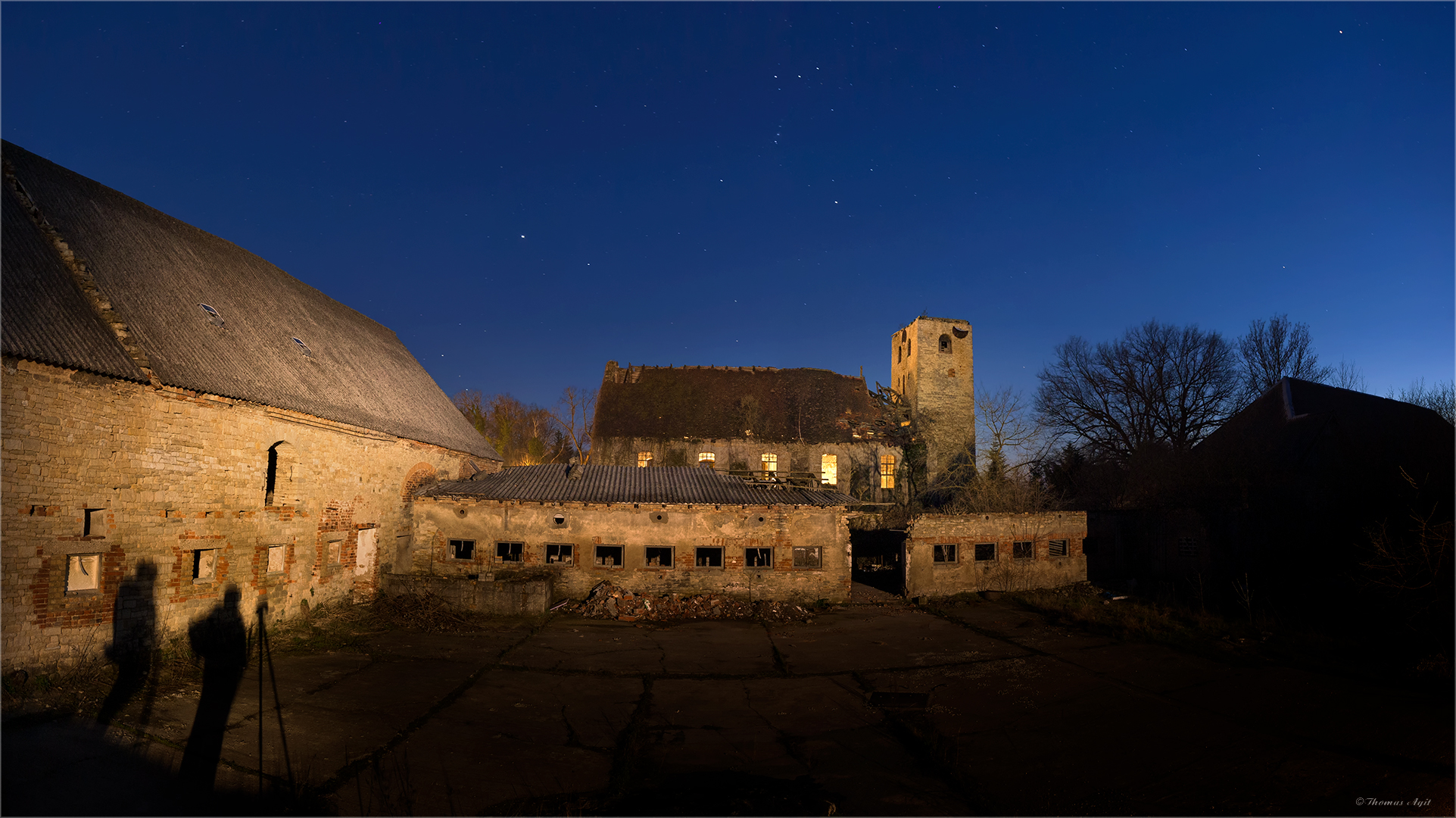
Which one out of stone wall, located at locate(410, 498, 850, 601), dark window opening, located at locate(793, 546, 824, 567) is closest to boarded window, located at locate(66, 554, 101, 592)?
stone wall, located at locate(410, 498, 850, 601)

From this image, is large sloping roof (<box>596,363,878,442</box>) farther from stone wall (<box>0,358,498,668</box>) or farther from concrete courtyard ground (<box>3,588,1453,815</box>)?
concrete courtyard ground (<box>3,588,1453,815</box>)

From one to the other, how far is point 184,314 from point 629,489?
1211cm

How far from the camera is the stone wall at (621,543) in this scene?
19359 millimetres

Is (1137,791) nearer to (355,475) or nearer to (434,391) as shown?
(355,475)

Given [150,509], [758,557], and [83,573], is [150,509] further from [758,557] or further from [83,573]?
[758,557]

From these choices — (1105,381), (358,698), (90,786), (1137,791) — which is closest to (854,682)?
(1137,791)

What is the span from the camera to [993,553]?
21906mm

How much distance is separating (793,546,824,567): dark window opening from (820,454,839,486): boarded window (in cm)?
1557

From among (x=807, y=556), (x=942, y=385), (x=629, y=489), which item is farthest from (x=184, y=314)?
(x=942, y=385)

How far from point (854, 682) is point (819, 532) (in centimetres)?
762

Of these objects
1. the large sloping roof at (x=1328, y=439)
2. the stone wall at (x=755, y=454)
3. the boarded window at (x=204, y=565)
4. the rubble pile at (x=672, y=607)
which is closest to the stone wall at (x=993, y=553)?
the rubble pile at (x=672, y=607)

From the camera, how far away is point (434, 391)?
26.7 meters

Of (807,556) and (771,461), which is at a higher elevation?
(771,461)

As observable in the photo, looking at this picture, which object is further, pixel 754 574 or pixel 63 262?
pixel 754 574
